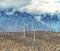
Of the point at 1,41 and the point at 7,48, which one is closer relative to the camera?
the point at 7,48

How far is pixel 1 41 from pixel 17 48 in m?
17.9

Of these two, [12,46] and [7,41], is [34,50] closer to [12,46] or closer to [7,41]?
[12,46]

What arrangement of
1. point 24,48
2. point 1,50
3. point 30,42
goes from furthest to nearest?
point 30,42 → point 24,48 → point 1,50

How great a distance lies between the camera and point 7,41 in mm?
116562

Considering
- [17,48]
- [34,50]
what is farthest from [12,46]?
[34,50]

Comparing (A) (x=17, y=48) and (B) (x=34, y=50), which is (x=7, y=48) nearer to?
(A) (x=17, y=48)

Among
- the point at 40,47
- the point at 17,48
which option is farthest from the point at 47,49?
the point at 17,48

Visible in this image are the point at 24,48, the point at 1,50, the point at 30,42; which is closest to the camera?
the point at 1,50

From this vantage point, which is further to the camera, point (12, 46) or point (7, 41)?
point (7, 41)

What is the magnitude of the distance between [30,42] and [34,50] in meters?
15.1

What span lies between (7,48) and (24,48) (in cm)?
654

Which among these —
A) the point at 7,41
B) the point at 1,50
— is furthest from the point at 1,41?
the point at 1,50

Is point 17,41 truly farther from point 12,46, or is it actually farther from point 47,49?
point 47,49

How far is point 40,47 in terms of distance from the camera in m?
104
